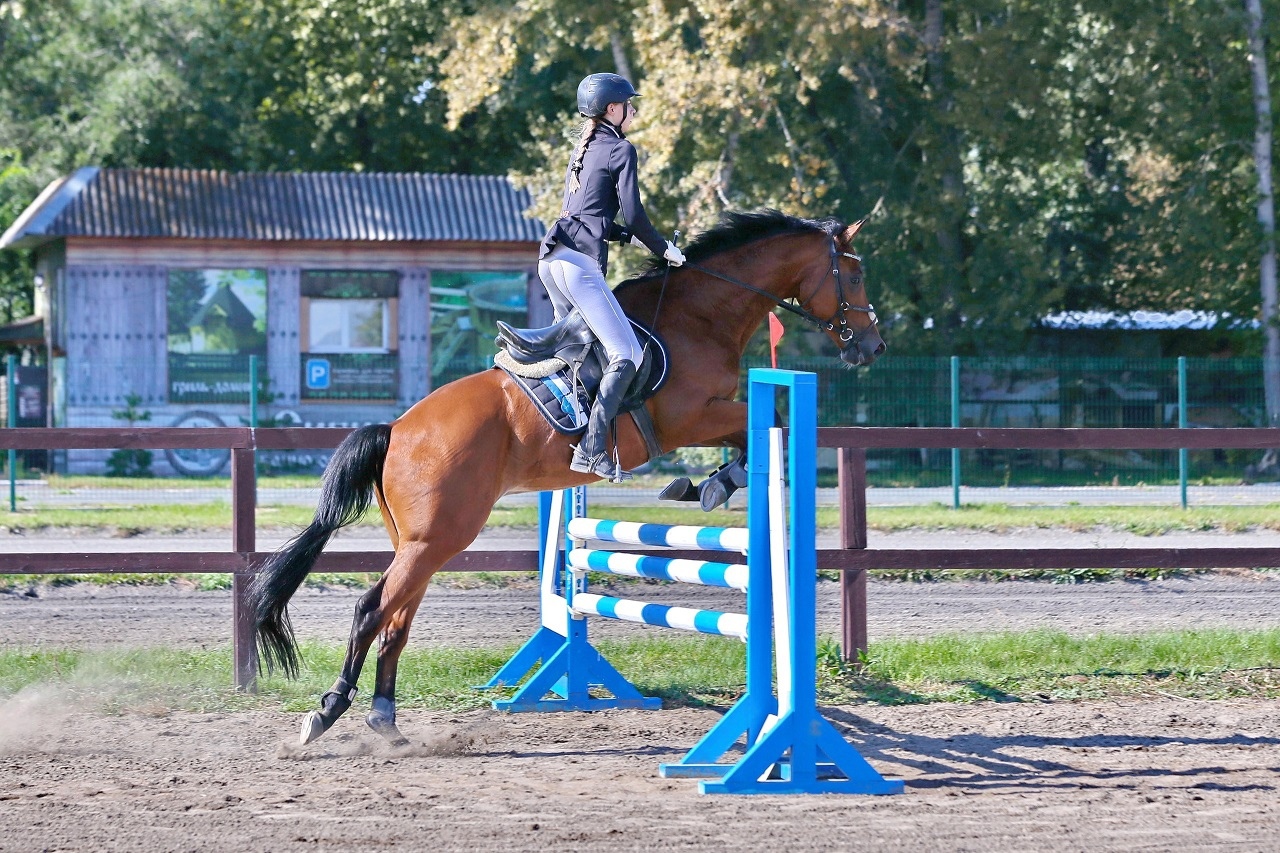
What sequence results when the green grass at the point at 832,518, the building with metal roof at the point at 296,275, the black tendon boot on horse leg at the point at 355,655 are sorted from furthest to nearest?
the building with metal roof at the point at 296,275
the green grass at the point at 832,518
the black tendon boot on horse leg at the point at 355,655

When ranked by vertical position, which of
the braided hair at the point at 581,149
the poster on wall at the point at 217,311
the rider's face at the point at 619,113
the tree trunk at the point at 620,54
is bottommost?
the braided hair at the point at 581,149

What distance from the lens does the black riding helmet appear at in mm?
6559

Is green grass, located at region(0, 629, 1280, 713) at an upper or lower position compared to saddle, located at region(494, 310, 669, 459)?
lower

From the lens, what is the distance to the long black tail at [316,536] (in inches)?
259

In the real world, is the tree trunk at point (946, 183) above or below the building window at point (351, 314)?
above

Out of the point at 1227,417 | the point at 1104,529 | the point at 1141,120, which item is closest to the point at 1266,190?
the point at 1141,120

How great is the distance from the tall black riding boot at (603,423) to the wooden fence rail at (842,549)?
1.50 m

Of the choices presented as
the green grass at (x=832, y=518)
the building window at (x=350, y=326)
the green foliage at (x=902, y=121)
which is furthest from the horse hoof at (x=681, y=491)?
the building window at (x=350, y=326)

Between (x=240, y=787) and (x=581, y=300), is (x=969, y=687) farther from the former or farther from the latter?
(x=240, y=787)

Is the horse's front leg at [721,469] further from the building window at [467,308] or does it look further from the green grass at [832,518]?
the building window at [467,308]

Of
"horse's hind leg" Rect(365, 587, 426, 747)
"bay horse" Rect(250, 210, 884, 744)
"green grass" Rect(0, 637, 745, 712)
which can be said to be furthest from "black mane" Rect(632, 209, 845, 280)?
"green grass" Rect(0, 637, 745, 712)

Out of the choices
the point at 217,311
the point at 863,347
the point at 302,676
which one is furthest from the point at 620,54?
the point at 863,347

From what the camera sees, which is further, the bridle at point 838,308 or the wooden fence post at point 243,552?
the wooden fence post at point 243,552

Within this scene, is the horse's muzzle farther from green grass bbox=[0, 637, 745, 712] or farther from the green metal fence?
the green metal fence
